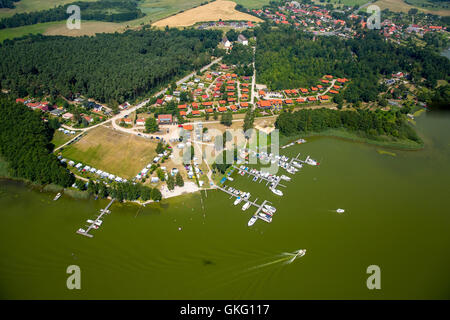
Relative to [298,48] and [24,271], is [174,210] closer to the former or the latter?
[24,271]

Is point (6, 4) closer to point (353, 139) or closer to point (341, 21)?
point (341, 21)

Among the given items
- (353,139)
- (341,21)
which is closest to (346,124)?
(353,139)

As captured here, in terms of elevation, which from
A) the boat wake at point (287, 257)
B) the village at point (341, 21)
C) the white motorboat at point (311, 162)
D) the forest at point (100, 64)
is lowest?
the boat wake at point (287, 257)

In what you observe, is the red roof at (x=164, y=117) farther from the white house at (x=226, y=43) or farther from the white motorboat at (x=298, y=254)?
the white house at (x=226, y=43)

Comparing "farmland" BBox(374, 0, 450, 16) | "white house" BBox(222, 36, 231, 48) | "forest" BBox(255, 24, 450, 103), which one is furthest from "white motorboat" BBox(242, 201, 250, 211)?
"farmland" BBox(374, 0, 450, 16)

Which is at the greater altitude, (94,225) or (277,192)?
(277,192)

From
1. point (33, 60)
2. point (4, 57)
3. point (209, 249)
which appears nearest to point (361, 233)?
point (209, 249)

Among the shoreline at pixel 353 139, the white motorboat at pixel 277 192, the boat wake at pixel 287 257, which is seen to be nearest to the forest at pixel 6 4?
the shoreline at pixel 353 139
